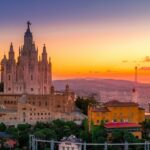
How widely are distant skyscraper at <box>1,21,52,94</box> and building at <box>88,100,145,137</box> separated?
12412 mm

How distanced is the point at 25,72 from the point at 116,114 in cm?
1430

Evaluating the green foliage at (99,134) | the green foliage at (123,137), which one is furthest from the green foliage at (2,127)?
the green foliage at (123,137)

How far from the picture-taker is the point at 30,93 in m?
60.0

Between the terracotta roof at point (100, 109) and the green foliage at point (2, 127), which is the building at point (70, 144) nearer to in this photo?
the green foliage at point (2, 127)

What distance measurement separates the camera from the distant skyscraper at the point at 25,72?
6019 centimetres

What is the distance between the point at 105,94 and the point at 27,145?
5212 centimetres

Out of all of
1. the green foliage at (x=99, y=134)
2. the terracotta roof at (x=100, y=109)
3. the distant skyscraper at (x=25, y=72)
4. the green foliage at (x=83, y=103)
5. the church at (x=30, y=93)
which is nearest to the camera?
the green foliage at (x=99, y=134)

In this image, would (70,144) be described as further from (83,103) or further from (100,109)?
(83,103)

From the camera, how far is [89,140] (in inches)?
1634

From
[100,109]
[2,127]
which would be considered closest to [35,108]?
[2,127]

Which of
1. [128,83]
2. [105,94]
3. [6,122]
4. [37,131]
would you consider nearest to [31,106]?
[6,122]

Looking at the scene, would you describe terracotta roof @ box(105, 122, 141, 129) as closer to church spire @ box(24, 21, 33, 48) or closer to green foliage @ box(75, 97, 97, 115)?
green foliage @ box(75, 97, 97, 115)

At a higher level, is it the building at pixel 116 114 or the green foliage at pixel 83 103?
the green foliage at pixel 83 103

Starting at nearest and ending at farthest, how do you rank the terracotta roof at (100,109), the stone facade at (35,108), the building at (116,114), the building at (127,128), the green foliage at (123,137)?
the green foliage at (123,137) → the building at (127,128) → the building at (116,114) → the terracotta roof at (100,109) → the stone facade at (35,108)
